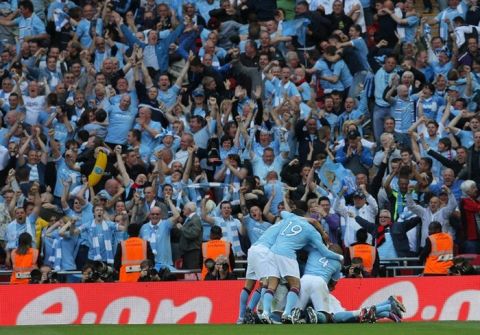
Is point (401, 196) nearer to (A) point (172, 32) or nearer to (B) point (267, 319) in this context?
(B) point (267, 319)

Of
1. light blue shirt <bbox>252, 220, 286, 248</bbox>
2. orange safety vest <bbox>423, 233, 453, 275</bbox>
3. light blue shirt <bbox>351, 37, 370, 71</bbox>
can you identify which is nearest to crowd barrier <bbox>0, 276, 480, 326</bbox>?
orange safety vest <bbox>423, 233, 453, 275</bbox>

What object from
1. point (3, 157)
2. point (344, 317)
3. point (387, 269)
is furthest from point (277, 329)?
point (3, 157)

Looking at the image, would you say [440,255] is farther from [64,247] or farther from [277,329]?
[64,247]

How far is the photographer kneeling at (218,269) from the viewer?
77.3 ft

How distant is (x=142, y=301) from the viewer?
23.3 meters

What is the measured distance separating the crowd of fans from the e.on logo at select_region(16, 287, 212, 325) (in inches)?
30.6

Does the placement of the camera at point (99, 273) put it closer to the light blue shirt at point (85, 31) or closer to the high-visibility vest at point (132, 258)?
the high-visibility vest at point (132, 258)

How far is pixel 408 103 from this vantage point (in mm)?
27562

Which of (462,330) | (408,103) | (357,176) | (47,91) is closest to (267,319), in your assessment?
(462,330)

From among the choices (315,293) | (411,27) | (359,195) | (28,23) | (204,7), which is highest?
(204,7)

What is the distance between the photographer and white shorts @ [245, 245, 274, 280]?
21156 millimetres

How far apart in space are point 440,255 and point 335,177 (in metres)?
3.43

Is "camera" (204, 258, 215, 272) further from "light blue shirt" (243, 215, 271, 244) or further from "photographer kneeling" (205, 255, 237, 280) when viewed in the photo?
"light blue shirt" (243, 215, 271, 244)

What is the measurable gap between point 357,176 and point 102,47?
7.21 meters
